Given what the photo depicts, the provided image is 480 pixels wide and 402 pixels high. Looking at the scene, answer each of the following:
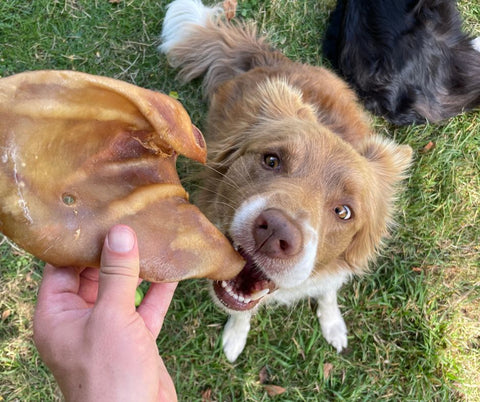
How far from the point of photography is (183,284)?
3.90 m

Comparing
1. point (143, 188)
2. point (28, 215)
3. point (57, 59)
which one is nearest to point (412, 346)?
point (143, 188)

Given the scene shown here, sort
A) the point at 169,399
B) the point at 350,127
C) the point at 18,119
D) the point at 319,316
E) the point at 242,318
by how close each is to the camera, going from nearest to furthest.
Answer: the point at 18,119 → the point at 169,399 → the point at 350,127 → the point at 242,318 → the point at 319,316

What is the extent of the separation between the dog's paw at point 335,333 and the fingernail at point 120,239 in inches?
104

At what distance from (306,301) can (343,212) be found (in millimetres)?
1640

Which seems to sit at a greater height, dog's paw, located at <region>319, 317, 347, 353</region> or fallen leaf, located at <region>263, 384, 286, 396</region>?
dog's paw, located at <region>319, 317, 347, 353</region>

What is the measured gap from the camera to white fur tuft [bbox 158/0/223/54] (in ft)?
13.8

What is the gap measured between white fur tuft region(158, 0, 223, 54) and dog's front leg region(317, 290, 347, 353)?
117 inches

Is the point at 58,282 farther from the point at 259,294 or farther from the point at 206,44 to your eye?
the point at 206,44

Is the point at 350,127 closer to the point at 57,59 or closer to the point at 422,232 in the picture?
the point at 422,232

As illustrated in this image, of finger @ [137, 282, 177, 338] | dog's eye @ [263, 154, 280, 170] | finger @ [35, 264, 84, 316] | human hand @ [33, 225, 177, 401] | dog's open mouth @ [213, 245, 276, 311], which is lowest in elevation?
finger @ [137, 282, 177, 338]

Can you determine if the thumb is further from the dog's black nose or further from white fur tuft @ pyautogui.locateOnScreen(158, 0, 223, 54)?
white fur tuft @ pyautogui.locateOnScreen(158, 0, 223, 54)

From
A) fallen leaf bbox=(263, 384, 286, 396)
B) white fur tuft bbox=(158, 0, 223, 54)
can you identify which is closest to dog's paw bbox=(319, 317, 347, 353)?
fallen leaf bbox=(263, 384, 286, 396)

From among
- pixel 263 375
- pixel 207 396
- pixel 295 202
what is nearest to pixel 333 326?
pixel 263 375

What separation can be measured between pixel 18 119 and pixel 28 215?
1.22 ft
